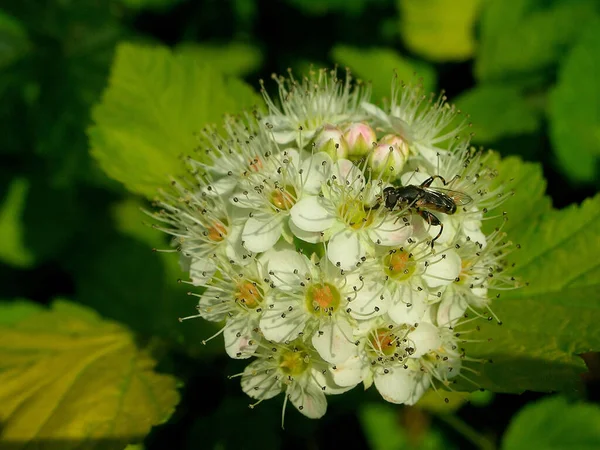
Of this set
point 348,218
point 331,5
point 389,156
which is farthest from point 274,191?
point 331,5

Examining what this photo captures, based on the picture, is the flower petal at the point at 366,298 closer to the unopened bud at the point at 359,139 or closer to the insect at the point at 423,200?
the insect at the point at 423,200

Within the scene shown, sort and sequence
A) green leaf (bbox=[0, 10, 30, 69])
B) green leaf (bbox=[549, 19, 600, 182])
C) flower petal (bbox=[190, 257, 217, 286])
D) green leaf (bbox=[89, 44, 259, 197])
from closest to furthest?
flower petal (bbox=[190, 257, 217, 286]) → green leaf (bbox=[89, 44, 259, 197]) → green leaf (bbox=[549, 19, 600, 182]) → green leaf (bbox=[0, 10, 30, 69])

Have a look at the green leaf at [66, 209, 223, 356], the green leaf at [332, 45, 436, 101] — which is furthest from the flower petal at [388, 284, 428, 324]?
the green leaf at [332, 45, 436, 101]

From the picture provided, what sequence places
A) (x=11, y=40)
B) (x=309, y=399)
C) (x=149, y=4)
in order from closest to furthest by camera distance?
(x=309, y=399)
(x=11, y=40)
(x=149, y=4)

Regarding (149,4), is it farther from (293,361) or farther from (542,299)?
(542,299)

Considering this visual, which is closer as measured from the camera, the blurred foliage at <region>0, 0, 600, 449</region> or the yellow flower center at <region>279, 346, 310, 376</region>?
the yellow flower center at <region>279, 346, 310, 376</region>

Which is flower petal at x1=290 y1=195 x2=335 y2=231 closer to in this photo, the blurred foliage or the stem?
the blurred foliage

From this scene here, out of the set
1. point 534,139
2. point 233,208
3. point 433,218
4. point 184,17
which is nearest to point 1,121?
point 184,17
